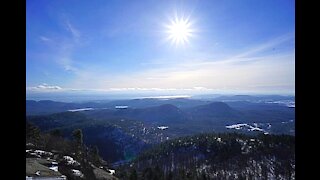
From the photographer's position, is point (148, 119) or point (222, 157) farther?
point (148, 119)

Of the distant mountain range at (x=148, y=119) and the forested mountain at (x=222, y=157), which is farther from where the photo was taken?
the distant mountain range at (x=148, y=119)

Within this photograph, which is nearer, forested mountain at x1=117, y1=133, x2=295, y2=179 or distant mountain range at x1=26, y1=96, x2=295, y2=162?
forested mountain at x1=117, y1=133, x2=295, y2=179

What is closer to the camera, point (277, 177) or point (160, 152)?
point (277, 177)

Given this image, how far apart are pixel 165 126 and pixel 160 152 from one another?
21.3 meters

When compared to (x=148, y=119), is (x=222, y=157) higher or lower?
lower

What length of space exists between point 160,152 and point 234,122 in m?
24.1

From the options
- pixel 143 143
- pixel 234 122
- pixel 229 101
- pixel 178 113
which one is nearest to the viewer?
pixel 143 143

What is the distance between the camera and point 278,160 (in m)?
26.6

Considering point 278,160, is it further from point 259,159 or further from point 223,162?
point 223,162
